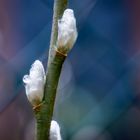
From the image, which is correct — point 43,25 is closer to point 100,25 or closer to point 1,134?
point 100,25

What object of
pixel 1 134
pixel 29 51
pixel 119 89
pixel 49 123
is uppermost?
pixel 29 51

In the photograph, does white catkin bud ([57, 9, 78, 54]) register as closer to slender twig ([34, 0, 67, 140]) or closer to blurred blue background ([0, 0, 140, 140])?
slender twig ([34, 0, 67, 140])

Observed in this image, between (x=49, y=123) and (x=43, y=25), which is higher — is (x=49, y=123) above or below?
below

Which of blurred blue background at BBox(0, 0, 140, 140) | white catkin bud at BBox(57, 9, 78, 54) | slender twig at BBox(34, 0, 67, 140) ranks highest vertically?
blurred blue background at BBox(0, 0, 140, 140)

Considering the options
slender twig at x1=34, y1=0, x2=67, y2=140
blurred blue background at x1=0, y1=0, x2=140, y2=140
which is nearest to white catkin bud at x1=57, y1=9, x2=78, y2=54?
slender twig at x1=34, y1=0, x2=67, y2=140

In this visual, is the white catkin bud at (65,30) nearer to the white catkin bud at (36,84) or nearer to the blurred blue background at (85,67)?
the white catkin bud at (36,84)

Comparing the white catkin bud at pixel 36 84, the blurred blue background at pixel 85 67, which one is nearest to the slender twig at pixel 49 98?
the white catkin bud at pixel 36 84

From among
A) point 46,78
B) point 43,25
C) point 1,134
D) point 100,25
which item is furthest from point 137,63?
point 46,78
